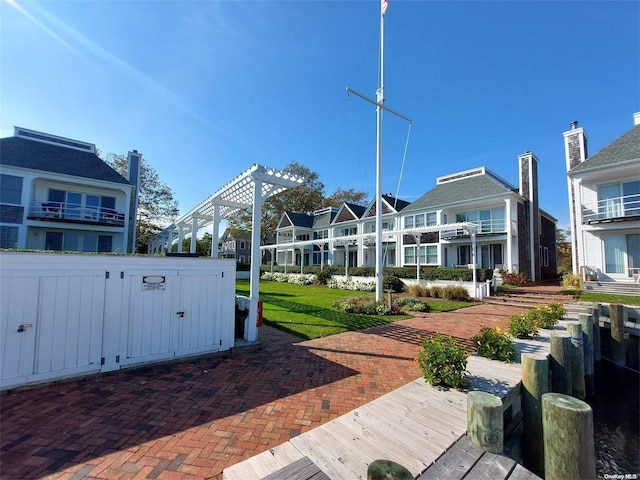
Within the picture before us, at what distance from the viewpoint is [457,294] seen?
14406mm

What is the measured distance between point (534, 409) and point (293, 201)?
42.7 m

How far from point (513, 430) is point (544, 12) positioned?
37.0 ft

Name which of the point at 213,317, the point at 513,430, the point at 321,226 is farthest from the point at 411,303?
the point at 321,226

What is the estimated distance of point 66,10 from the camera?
210 inches

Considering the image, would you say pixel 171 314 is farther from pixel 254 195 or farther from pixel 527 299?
pixel 527 299

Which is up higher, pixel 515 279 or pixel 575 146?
pixel 575 146

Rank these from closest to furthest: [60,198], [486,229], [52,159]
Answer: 1. [52,159]
2. [60,198]
3. [486,229]

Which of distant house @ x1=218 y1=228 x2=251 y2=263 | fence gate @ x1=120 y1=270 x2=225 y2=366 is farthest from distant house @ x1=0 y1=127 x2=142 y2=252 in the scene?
distant house @ x1=218 y1=228 x2=251 y2=263

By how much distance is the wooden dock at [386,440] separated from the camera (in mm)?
2305

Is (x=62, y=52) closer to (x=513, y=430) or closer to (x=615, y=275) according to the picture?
(x=513, y=430)

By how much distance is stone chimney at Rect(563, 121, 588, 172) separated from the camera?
697 inches

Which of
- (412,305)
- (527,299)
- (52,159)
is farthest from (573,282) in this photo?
(52,159)

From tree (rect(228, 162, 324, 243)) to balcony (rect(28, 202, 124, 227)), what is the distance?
20.9m

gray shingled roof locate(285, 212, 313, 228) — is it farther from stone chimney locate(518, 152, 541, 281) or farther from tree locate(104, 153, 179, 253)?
stone chimney locate(518, 152, 541, 281)
